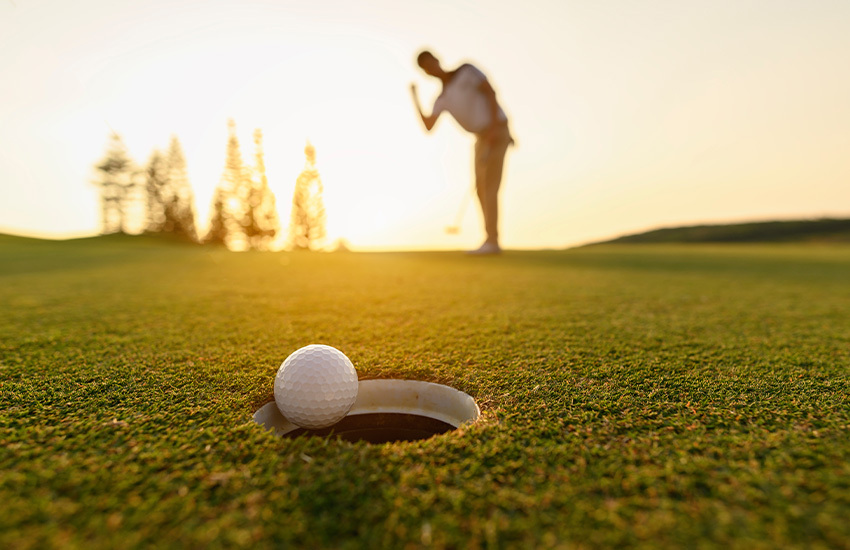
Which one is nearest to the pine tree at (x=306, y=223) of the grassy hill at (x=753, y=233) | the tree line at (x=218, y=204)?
the tree line at (x=218, y=204)

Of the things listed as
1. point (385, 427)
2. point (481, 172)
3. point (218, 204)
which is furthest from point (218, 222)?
point (385, 427)

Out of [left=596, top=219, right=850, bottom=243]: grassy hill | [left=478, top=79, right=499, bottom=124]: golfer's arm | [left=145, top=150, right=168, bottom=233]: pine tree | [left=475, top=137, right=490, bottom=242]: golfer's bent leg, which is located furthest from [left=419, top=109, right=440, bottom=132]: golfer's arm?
[left=145, top=150, right=168, bottom=233]: pine tree

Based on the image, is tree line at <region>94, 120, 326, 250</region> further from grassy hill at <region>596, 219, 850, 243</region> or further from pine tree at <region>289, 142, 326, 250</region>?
grassy hill at <region>596, 219, 850, 243</region>

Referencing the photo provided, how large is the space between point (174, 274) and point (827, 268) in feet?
30.9

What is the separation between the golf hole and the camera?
1811 millimetres

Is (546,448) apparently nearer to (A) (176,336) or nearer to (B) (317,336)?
(B) (317,336)

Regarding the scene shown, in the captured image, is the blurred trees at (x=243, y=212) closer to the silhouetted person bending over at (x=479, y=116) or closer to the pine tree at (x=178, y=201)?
the pine tree at (x=178, y=201)

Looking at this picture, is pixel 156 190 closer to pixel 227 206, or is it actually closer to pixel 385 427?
pixel 227 206

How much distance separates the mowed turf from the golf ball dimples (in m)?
0.14

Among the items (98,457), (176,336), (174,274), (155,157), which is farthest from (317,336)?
(155,157)

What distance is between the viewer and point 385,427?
1.97m

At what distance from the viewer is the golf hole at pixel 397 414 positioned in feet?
5.94

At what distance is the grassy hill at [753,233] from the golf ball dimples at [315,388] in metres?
31.5

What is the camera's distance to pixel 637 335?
8.20 feet
